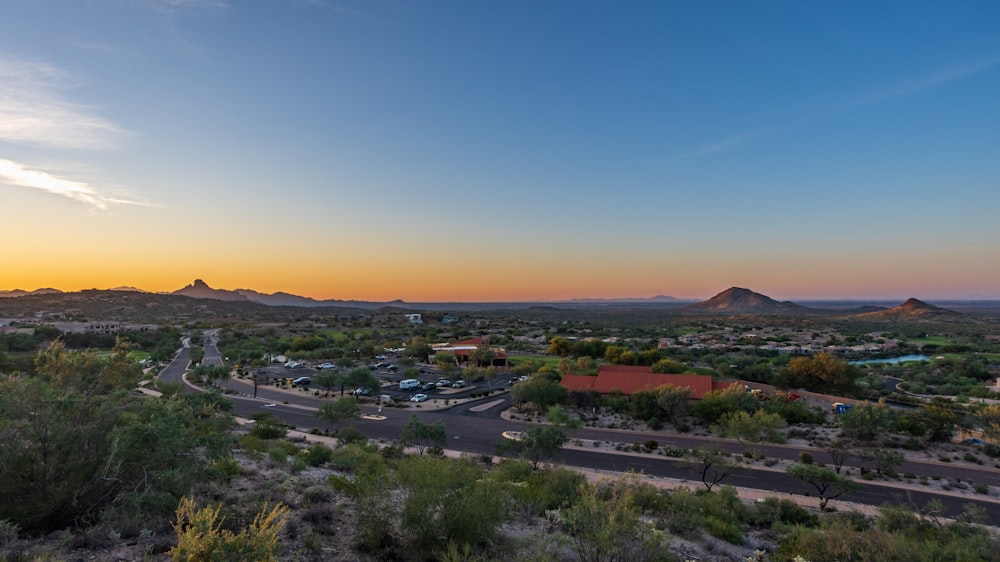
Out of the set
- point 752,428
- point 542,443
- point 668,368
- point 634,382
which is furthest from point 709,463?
point 668,368

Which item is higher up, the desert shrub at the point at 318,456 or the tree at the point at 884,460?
the desert shrub at the point at 318,456

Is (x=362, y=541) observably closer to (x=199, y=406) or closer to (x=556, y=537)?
(x=556, y=537)

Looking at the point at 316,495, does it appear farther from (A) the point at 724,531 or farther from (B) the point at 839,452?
(B) the point at 839,452

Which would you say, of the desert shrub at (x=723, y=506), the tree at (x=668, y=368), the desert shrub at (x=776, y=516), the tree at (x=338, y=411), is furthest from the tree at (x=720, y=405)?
the tree at (x=338, y=411)

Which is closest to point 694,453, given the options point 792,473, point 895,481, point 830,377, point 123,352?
point 792,473

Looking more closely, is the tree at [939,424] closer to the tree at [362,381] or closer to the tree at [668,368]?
the tree at [668,368]

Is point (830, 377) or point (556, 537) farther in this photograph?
point (830, 377)
